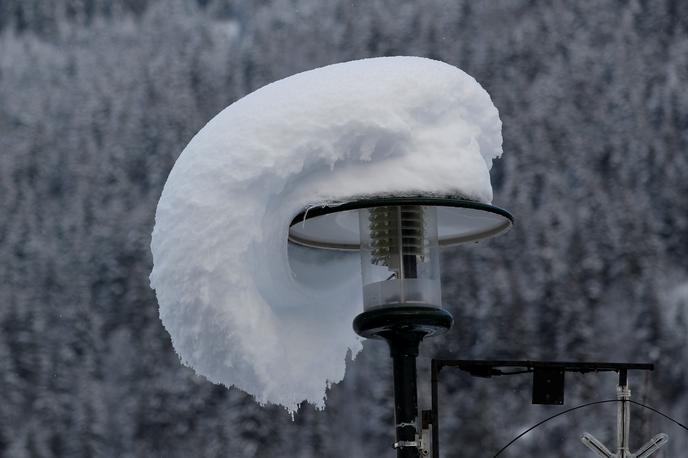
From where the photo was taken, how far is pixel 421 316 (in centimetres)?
130

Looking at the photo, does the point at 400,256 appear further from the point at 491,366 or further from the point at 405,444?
the point at 491,366

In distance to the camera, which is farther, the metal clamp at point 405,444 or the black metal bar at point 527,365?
the black metal bar at point 527,365

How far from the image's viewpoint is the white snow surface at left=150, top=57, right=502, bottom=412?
1255 mm

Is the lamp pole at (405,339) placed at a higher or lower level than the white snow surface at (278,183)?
lower

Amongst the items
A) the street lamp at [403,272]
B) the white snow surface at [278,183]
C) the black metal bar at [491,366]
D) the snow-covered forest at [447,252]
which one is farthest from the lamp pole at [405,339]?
the snow-covered forest at [447,252]

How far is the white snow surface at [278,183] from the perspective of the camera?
4.12 ft

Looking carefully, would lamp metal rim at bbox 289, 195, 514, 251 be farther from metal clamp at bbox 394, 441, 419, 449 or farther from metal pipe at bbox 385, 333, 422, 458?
metal clamp at bbox 394, 441, 419, 449

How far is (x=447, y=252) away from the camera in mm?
4090

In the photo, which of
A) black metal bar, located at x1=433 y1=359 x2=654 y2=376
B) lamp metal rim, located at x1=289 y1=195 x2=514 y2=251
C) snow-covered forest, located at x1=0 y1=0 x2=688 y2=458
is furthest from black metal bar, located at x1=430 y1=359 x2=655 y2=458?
snow-covered forest, located at x1=0 y1=0 x2=688 y2=458

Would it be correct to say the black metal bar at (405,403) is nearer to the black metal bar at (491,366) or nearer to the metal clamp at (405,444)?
the metal clamp at (405,444)

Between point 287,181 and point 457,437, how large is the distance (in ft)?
9.12

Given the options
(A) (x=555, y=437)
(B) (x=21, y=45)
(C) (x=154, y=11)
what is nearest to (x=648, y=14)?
(A) (x=555, y=437)

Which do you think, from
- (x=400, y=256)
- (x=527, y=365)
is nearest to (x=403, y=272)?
(x=400, y=256)

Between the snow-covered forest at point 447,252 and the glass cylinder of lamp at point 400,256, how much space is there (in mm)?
2578
